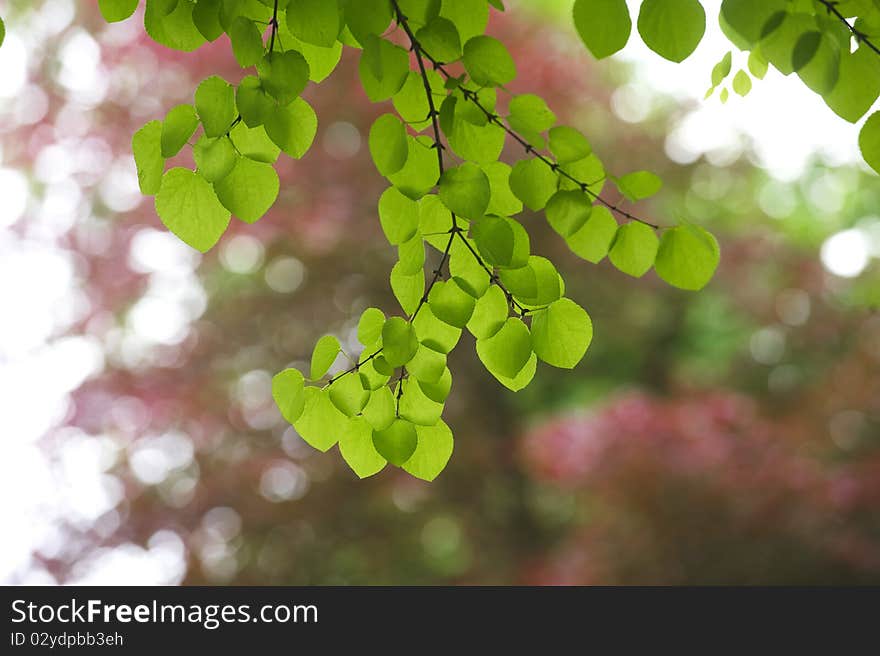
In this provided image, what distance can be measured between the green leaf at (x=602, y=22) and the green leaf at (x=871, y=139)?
180mm

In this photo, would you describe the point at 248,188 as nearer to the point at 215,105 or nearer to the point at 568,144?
the point at 215,105

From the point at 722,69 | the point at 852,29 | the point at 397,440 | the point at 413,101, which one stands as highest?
the point at 722,69

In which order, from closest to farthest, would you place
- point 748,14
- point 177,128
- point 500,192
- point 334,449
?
point 748,14, point 177,128, point 500,192, point 334,449

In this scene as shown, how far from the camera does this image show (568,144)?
2.24 feet

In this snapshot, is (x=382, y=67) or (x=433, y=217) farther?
(x=433, y=217)

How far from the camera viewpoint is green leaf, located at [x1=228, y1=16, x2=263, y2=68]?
2.06ft

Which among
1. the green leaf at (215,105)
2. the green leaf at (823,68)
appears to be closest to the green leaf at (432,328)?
the green leaf at (215,105)

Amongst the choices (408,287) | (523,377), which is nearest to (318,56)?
(408,287)

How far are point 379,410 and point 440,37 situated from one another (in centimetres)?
27

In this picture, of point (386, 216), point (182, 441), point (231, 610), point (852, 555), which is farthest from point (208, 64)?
point (386, 216)

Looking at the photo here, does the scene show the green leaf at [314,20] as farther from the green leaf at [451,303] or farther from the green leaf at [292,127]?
the green leaf at [451,303]

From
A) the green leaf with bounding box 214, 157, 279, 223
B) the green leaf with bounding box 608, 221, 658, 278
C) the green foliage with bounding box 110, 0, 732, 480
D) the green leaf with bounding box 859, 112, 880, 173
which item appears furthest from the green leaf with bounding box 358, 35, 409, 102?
the green leaf with bounding box 859, 112, 880, 173

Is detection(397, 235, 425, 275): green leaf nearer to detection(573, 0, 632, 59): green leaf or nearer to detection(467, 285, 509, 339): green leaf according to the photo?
detection(467, 285, 509, 339): green leaf

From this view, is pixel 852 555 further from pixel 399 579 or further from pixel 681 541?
pixel 399 579
